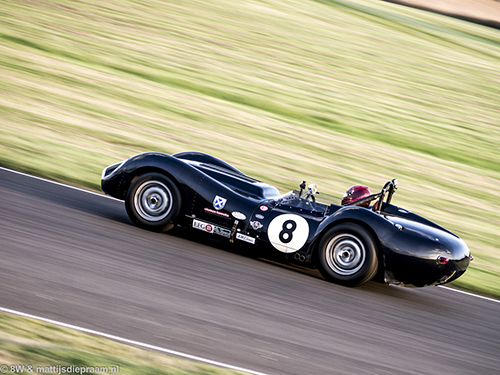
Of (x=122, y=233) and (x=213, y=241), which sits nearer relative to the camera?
(x=122, y=233)

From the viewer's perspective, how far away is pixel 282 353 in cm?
427

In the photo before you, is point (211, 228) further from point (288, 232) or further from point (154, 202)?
point (288, 232)

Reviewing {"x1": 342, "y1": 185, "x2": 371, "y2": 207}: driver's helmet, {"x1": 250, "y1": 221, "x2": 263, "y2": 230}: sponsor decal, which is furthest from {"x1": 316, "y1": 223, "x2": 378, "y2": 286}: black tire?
{"x1": 342, "y1": 185, "x2": 371, "y2": 207}: driver's helmet

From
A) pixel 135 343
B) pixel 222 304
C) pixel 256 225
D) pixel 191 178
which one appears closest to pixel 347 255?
pixel 256 225

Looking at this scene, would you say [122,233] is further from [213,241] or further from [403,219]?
[403,219]

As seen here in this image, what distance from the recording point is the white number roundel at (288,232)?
6117 millimetres

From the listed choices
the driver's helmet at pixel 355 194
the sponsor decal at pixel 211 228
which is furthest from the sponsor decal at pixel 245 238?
the driver's helmet at pixel 355 194

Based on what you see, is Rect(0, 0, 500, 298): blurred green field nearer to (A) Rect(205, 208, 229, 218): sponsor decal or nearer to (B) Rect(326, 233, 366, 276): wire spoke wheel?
(B) Rect(326, 233, 366, 276): wire spoke wheel

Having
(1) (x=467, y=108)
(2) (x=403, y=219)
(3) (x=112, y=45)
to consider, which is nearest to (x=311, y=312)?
(2) (x=403, y=219)

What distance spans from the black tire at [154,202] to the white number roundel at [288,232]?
1.03m

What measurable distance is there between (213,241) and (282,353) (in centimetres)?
285

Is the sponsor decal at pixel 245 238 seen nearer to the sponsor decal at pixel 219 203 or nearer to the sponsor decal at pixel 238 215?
the sponsor decal at pixel 238 215

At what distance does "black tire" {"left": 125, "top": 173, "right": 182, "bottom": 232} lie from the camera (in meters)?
6.47

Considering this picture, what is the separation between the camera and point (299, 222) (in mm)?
6156
